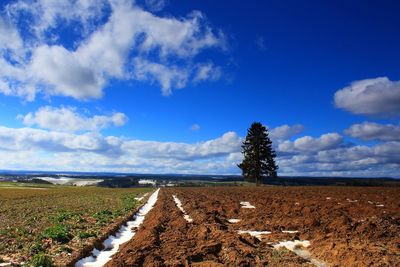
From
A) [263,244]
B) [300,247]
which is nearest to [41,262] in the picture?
[263,244]

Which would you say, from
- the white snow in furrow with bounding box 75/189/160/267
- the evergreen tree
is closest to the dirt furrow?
the white snow in furrow with bounding box 75/189/160/267

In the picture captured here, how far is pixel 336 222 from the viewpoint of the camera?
18.8m

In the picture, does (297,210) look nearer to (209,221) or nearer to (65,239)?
(209,221)

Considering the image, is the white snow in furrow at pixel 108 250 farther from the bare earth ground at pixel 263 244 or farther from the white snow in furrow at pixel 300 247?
the white snow in furrow at pixel 300 247

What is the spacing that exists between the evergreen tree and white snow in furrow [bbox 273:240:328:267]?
5547 cm

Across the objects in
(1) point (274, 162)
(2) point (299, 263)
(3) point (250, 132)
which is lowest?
(2) point (299, 263)

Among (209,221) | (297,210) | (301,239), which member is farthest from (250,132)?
(301,239)

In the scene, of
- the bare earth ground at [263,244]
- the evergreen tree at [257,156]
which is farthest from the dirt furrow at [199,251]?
the evergreen tree at [257,156]

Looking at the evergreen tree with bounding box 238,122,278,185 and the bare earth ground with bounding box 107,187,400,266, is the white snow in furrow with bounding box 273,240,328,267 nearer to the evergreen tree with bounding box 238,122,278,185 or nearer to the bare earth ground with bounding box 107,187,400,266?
the bare earth ground with bounding box 107,187,400,266

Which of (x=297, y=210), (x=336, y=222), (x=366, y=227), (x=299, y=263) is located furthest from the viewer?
(x=297, y=210)

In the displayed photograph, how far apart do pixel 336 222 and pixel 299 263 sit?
8.29 metres

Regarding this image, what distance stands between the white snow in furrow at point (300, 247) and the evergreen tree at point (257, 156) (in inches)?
2184

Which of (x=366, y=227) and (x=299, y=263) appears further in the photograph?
(x=366, y=227)

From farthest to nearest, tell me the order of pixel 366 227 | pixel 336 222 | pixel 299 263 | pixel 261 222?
pixel 261 222, pixel 336 222, pixel 366 227, pixel 299 263
